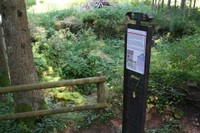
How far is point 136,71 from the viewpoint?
11.3 feet

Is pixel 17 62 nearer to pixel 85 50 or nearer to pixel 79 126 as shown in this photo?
pixel 79 126

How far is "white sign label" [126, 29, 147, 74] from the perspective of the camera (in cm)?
322

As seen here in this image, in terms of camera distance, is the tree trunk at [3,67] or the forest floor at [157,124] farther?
the tree trunk at [3,67]

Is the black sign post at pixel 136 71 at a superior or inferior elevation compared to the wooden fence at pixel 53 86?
superior

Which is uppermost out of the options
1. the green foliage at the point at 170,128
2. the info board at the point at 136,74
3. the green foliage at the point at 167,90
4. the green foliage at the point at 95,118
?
the info board at the point at 136,74

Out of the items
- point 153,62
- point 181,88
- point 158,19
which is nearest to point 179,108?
point 181,88

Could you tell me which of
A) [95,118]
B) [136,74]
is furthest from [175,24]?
[136,74]

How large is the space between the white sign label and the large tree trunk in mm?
2149

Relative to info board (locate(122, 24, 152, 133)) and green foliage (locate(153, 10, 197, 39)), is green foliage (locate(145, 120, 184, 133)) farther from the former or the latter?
green foliage (locate(153, 10, 197, 39))

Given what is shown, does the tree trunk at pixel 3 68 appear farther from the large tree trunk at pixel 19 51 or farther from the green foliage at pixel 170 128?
the green foliage at pixel 170 128

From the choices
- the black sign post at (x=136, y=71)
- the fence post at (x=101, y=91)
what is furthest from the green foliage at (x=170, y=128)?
the black sign post at (x=136, y=71)

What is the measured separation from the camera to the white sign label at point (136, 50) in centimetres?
322

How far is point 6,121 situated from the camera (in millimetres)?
4961

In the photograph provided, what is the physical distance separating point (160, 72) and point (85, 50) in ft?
15.4
